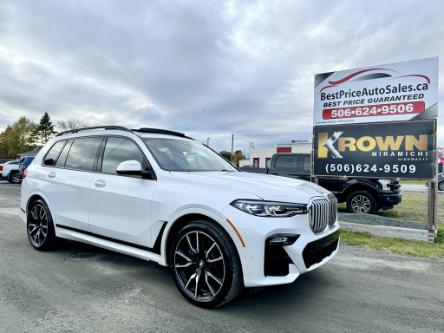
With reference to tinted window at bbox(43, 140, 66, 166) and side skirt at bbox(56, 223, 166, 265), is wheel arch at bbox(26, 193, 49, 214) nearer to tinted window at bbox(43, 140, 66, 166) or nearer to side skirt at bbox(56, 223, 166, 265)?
tinted window at bbox(43, 140, 66, 166)

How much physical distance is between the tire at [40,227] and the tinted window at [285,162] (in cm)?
728

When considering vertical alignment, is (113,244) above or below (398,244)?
above

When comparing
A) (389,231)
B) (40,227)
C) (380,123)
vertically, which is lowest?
(389,231)

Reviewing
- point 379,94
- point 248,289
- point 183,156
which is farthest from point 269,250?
point 379,94

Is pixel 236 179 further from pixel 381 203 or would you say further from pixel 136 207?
pixel 381 203

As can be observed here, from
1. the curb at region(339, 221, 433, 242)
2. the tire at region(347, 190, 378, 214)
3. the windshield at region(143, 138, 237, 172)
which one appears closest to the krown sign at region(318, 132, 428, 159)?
the curb at region(339, 221, 433, 242)

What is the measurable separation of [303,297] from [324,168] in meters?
5.14

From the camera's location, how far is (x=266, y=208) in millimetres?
2982

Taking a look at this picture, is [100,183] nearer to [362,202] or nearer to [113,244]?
[113,244]

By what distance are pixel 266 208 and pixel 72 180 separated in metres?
3.00

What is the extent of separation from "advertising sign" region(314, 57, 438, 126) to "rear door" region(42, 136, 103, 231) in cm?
574

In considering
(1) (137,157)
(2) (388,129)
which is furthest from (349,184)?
(1) (137,157)

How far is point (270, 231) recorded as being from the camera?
288 centimetres

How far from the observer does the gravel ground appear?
2.89 m
